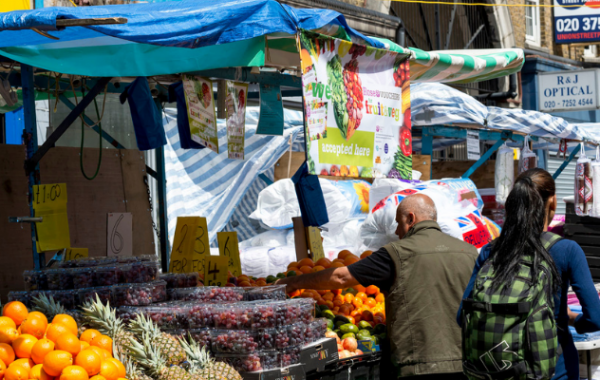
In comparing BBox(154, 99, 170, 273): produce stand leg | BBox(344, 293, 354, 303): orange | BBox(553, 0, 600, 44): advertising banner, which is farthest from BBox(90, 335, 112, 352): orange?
BBox(553, 0, 600, 44): advertising banner

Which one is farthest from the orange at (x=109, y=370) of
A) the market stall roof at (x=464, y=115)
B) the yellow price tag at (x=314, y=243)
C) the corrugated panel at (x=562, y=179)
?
the corrugated panel at (x=562, y=179)

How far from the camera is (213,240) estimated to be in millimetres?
8641

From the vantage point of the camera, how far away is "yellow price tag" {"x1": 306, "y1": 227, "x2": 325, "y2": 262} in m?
5.70

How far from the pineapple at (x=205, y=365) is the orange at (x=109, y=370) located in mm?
389

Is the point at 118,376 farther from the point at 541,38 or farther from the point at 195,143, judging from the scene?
the point at 541,38

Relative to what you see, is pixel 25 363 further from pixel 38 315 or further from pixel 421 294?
pixel 421 294

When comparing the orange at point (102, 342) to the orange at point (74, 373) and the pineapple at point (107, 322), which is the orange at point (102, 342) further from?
the orange at point (74, 373)

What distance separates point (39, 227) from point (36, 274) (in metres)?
0.47

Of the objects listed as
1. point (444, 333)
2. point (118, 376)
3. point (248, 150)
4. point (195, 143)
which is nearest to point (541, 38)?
point (248, 150)

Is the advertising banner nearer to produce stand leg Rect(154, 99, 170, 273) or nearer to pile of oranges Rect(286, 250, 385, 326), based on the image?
produce stand leg Rect(154, 99, 170, 273)

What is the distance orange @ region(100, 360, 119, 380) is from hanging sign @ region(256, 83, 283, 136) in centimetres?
303

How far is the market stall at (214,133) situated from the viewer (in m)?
3.28

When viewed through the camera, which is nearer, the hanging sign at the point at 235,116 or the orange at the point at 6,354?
the orange at the point at 6,354

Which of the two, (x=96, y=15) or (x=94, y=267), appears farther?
(x=94, y=267)
